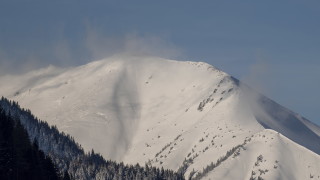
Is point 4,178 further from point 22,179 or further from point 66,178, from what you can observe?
point 66,178

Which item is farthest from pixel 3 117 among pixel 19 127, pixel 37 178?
pixel 37 178

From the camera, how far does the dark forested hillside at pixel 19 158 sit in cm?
15162

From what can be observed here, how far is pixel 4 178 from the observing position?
14988 cm

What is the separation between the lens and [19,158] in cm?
15675

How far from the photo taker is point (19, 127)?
16450cm

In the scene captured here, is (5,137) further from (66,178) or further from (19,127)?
(66,178)

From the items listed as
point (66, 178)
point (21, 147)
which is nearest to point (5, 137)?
point (21, 147)

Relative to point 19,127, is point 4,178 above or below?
below

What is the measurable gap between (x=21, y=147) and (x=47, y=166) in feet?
24.1

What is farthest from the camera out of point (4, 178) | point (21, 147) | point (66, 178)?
point (66, 178)

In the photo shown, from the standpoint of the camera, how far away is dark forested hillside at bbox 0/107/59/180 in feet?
497

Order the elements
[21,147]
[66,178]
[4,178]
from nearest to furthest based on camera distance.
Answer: [4,178]
[21,147]
[66,178]

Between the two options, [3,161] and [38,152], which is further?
[38,152]

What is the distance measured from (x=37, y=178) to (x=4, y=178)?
9.71m
